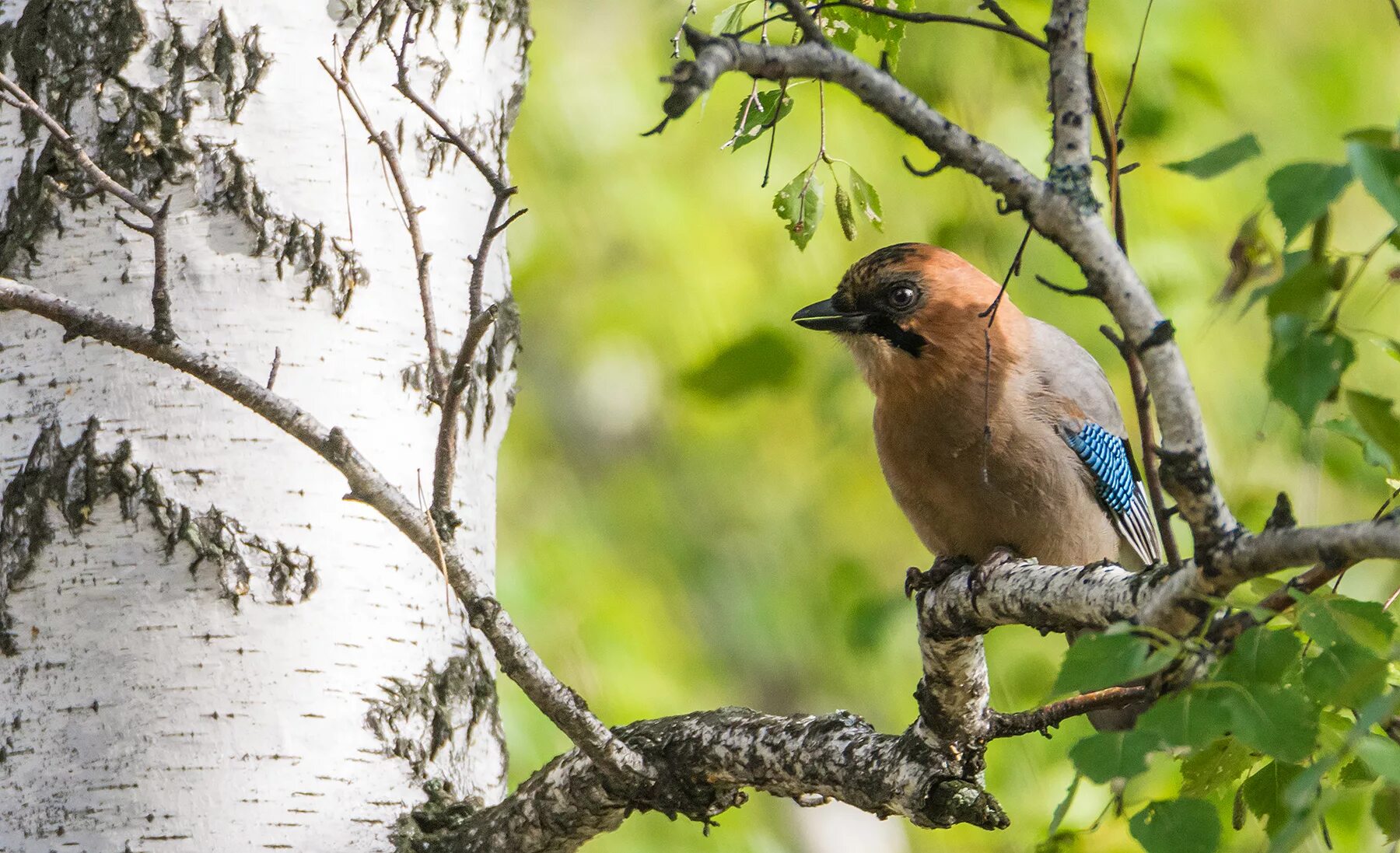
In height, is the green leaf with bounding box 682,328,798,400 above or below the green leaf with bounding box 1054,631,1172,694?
above

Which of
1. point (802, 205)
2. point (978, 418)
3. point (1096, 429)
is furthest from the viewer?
point (1096, 429)

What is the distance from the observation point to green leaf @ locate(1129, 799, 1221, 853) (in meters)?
1.43

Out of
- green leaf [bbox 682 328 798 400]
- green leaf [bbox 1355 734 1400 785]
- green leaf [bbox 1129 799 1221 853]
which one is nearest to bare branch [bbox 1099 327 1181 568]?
green leaf [bbox 1129 799 1221 853]

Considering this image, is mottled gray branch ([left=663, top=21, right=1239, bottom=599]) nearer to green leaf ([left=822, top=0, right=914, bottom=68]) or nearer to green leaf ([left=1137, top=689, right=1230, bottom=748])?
green leaf ([left=1137, top=689, right=1230, bottom=748])

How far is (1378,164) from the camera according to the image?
1.21m

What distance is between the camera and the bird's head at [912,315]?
338 centimetres

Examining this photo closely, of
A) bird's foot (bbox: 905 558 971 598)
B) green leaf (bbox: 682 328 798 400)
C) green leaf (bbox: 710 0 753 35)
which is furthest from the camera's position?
green leaf (bbox: 682 328 798 400)

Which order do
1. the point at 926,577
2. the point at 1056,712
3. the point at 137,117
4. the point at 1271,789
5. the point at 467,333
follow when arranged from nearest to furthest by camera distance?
1. the point at 1271,789
2. the point at 467,333
3. the point at 1056,712
4. the point at 137,117
5. the point at 926,577

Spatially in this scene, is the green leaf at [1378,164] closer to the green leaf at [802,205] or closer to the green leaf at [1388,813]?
the green leaf at [1388,813]

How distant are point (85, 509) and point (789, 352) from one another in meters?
3.45

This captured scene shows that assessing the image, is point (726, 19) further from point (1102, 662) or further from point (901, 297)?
point (1102, 662)

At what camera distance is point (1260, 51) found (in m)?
6.18

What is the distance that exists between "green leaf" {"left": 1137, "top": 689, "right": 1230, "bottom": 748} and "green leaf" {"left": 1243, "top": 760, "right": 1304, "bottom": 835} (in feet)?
1.69

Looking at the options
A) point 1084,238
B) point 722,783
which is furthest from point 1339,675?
point 722,783
